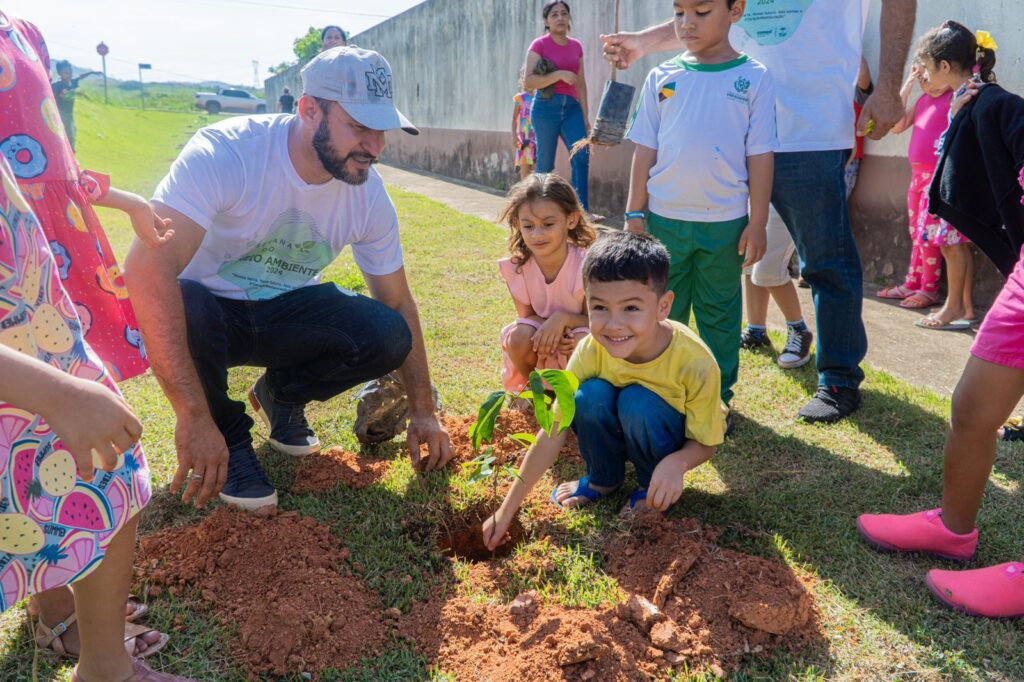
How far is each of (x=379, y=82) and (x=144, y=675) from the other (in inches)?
73.5

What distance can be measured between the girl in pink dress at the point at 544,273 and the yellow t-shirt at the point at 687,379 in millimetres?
606

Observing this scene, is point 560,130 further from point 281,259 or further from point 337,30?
point 281,259

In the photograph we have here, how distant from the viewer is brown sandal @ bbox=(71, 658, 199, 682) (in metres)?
1.81

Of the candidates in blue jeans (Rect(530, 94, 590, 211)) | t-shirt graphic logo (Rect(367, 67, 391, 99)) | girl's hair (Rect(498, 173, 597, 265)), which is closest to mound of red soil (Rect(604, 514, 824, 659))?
girl's hair (Rect(498, 173, 597, 265))

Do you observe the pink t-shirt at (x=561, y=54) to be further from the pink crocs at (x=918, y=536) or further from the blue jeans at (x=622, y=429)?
the pink crocs at (x=918, y=536)

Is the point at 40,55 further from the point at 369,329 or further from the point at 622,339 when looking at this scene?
the point at 622,339

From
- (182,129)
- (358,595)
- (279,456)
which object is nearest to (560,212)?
(279,456)

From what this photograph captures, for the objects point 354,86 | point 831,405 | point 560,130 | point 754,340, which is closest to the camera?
point 354,86

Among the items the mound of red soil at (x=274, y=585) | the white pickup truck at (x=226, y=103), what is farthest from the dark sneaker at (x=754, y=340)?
the white pickup truck at (x=226, y=103)

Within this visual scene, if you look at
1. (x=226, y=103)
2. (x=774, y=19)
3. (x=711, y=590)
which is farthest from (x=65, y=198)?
(x=226, y=103)

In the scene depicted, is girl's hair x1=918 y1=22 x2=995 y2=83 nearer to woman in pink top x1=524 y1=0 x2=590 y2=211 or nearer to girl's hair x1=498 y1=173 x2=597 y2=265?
girl's hair x1=498 y1=173 x2=597 y2=265

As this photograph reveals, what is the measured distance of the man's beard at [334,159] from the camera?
105 inches

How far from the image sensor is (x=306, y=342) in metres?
3.02

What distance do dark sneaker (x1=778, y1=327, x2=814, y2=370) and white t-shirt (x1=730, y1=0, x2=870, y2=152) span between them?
110 centimetres
